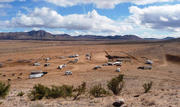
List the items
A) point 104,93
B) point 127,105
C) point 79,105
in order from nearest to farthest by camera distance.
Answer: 1. point 127,105
2. point 79,105
3. point 104,93

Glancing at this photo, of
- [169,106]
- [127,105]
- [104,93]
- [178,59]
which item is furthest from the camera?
[178,59]

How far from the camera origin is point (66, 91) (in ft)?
40.8

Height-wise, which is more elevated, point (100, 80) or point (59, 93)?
point (59, 93)

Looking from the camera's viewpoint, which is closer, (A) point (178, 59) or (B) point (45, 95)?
(B) point (45, 95)

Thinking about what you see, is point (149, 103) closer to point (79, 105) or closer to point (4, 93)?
point (79, 105)

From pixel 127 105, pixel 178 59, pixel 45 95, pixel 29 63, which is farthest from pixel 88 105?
pixel 178 59

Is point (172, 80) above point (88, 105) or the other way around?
the other way around

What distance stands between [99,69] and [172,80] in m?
12.4

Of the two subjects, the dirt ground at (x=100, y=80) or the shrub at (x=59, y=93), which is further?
the shrub at (x=59, y=93)

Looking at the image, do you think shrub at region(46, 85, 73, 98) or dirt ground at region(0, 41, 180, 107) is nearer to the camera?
dirt ground at region(0, 41, 180, 107)

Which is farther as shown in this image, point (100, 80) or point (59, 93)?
point (100, 80)

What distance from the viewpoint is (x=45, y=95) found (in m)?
11.8

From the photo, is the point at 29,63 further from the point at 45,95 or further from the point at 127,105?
the point at 127,105

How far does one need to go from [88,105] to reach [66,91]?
12.1 feet
